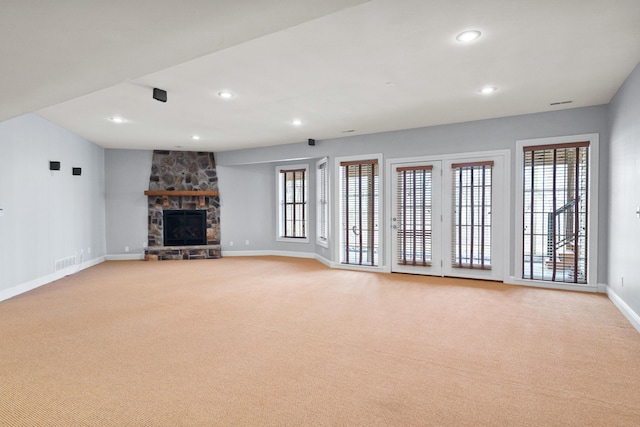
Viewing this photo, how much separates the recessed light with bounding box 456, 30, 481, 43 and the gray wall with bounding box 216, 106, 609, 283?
10.3ft

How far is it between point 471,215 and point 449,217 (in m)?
0.35

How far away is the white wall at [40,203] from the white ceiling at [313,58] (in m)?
0.56

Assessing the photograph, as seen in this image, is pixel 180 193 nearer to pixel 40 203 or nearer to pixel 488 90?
pixel 40 203

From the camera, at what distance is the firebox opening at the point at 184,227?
861 cm

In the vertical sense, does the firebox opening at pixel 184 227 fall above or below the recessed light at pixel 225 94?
below

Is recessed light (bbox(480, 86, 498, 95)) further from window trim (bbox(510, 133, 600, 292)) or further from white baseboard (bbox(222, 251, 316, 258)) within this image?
white baseboard (bbox(222, 251, 316, 258))

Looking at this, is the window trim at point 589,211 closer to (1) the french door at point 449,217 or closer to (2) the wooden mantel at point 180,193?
(1) the french door at point 449,217

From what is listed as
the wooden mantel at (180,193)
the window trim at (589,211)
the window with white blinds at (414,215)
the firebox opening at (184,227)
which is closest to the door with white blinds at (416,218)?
the window with white blinds at (414,215)

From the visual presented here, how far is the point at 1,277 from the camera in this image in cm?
467

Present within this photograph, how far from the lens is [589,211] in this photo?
5035mm

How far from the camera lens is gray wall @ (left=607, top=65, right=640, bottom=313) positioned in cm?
367

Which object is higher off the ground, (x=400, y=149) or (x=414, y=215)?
(x=400, y=149)

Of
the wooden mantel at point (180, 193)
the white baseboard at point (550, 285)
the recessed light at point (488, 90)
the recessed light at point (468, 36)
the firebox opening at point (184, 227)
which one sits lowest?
the white baseboard at point (550, 285)

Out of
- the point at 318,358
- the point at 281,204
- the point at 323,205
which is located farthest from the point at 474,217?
the point at 281,204
